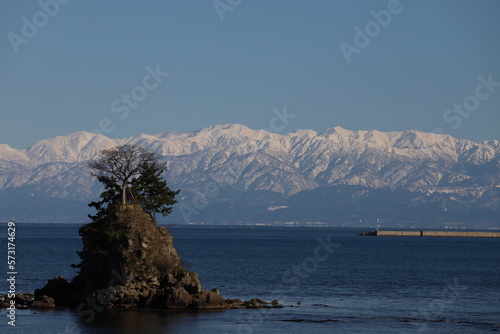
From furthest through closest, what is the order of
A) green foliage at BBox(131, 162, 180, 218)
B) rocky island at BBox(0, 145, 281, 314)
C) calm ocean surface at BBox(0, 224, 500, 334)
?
1. green foliage at BBox(131, 162, 180, 218)
2. rocky island at BBox(0, 145, 281, 314)
3. calm ocean surface at BBox(0, 224, 500, 334)

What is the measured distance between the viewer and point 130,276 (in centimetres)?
6956

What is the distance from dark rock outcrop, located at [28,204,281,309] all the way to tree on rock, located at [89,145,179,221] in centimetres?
288

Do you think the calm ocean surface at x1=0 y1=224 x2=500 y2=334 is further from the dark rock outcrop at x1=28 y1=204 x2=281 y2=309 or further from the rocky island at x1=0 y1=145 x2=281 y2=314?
the dark rock outcrop at x1=28 y1=204 x2=281 y2=309

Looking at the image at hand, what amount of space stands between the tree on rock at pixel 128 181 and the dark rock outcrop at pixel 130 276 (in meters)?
2.88

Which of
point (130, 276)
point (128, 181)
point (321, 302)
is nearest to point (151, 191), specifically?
point (128, 181)

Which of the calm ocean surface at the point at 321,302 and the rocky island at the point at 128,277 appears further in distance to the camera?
the rocky island at the point at 128,277

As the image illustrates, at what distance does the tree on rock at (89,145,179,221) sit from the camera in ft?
254

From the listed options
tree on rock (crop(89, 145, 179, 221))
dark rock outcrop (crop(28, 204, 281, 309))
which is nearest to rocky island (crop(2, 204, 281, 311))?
dark rock outcrop (crop(28, 204, 281, 309))

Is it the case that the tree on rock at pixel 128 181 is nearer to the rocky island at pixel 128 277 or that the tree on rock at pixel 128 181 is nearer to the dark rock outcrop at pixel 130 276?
the rocky island at pixel 128 277

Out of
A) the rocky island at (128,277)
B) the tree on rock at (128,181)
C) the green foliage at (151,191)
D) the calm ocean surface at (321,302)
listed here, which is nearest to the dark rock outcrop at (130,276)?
the rocky island at (128,277)

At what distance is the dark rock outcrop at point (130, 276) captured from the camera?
68688 millimetres

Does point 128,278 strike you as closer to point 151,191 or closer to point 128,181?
point 128,181

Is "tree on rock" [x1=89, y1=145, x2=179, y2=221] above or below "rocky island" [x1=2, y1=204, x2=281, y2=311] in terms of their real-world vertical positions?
above

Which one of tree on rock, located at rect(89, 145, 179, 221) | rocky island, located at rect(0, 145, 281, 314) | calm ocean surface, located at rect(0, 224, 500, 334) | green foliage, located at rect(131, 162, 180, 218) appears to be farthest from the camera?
green foliage, located at rect(131, 162, 180, 218)
